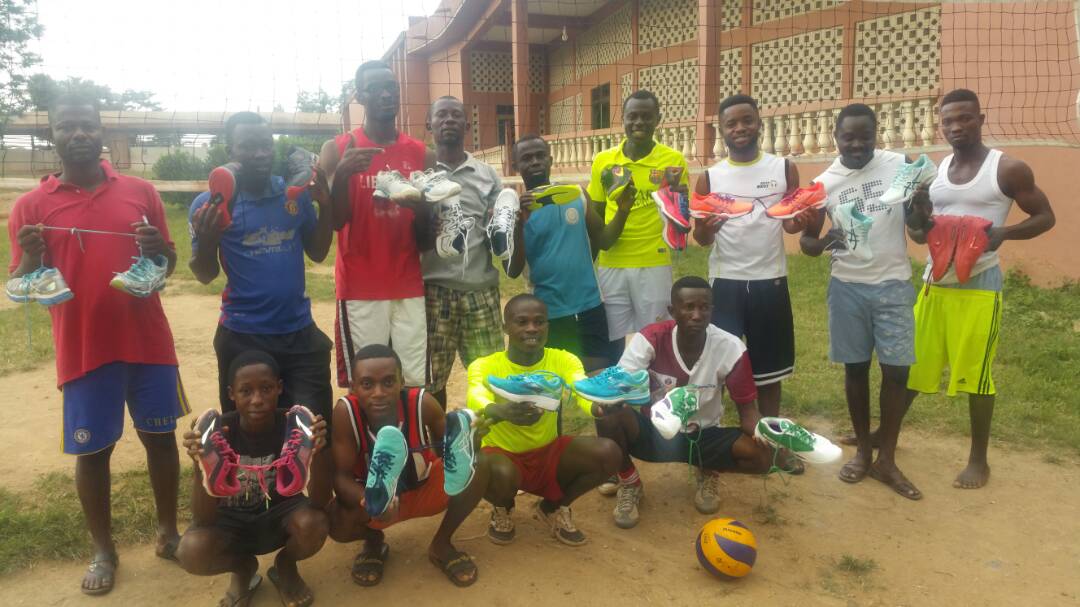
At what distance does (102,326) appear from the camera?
9.52 ft

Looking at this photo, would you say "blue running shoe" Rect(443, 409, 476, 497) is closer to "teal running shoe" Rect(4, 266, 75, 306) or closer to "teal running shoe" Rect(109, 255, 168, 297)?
"teal running shoe" Rect(109, 255, 168, 297)

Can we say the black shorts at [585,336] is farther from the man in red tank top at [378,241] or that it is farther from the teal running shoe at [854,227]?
the teal running shoe at [854,227]

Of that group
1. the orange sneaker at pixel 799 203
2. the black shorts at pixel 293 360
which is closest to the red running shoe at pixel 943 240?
the orange sneaker at pixel 799 203

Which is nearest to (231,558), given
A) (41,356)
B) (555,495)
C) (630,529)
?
(555,495)

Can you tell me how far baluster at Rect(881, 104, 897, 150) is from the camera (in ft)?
27.0

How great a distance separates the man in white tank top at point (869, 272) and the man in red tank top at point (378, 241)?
1.91m

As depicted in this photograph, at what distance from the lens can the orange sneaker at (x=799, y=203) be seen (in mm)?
3377

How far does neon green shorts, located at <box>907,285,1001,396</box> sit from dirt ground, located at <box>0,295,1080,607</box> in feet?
1.71

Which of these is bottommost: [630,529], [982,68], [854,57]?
[630,529]

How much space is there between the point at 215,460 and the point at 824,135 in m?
8.16

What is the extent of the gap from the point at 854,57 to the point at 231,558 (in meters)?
9.92

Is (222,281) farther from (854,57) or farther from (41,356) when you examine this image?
(854,57)

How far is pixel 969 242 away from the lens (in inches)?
137

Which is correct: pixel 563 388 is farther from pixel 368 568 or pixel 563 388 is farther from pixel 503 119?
pixel 503 119
